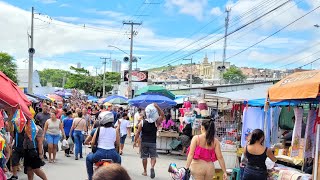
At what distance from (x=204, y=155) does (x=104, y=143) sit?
1.90 metres

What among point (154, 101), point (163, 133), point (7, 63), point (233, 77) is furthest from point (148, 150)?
point (233, 77)

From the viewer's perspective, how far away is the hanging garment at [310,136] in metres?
7.72

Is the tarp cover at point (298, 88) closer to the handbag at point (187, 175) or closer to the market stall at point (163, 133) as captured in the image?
the handbag at point (187, 175)

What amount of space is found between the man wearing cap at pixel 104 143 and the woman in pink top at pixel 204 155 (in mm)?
1504

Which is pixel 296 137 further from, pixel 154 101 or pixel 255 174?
pixel 154 101

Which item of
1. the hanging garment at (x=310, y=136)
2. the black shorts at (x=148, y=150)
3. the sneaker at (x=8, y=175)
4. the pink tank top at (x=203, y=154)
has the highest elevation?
the hanging garment at (x=310, y=136)

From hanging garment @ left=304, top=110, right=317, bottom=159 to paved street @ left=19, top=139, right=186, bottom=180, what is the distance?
479 cm

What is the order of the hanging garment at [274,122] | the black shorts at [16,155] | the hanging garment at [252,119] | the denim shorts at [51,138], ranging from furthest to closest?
the denim shorts at [51,138] → the hanging garment at [252,119] → the black shorts at [16,155] → the hanging garment at [274,122]

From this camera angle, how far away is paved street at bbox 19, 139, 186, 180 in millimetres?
11516

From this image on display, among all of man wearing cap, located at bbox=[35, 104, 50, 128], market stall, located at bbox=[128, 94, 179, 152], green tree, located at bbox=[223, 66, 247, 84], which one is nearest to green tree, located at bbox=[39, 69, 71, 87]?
green tree, located at bbox=[223, 66, 247, 84]

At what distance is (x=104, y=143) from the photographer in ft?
26.2

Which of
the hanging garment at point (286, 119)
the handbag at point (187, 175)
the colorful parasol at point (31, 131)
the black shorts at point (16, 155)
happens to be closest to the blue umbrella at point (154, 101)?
the hanging garment at point (286, 119)

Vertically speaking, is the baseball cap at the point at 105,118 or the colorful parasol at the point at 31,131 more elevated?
the baseball cap at the point at 105,118

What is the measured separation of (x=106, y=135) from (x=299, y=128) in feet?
12.1
